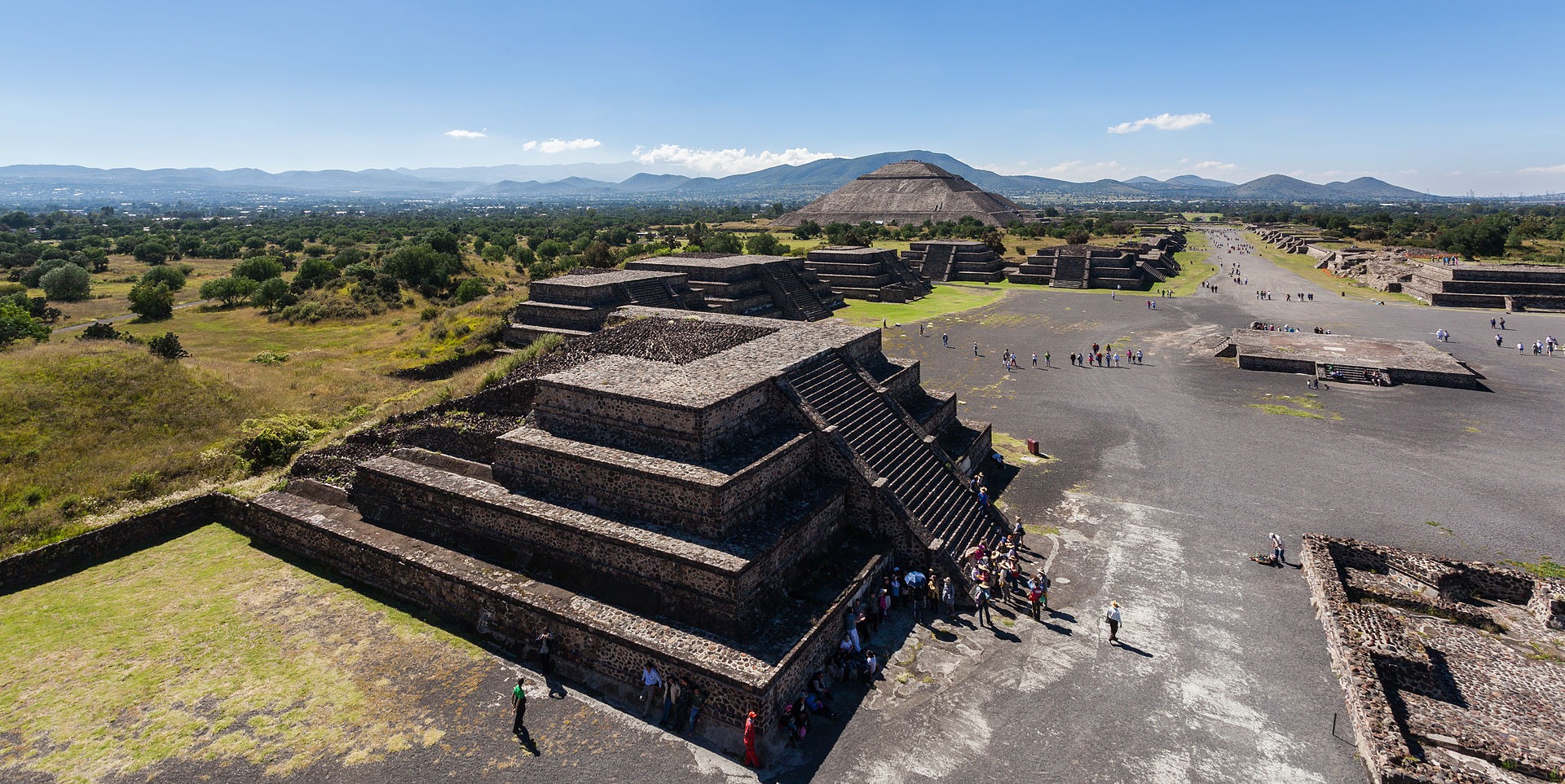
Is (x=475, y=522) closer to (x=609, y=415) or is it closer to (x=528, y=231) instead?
(x=609, y=415)

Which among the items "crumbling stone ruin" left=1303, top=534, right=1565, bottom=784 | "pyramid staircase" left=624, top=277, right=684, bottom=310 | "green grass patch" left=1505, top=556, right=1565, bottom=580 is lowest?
"crumbling stone ruin" left=1303, top=534, right=1565, bottom=784

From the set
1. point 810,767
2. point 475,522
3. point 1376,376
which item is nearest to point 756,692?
point 810,767

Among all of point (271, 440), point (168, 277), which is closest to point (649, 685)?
point (271, 440)

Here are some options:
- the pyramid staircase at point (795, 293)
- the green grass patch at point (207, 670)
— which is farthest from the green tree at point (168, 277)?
the green grass patch at point (207, 670)

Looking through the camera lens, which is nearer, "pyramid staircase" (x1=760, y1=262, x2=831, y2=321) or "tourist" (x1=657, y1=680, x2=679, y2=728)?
"tourist" (x1=657, y1=680, x2=679, y2=728)

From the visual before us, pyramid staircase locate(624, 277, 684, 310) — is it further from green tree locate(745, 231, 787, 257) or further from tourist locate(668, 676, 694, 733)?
green tree locate(745, 231, 787, 257)

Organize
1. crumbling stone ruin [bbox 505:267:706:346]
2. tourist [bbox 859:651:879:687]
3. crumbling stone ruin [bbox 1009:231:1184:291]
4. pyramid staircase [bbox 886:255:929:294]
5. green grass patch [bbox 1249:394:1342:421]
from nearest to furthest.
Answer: tourist [bbox 859:651:879:687]
green grass patch [bbox 1249:394:1342:421]
crumbling stone ruin [bbox 505:267:706:346]
pyramid staircase [bbox 886:255:929:294]
crumbling stone ruin [bbox 1009:231:1184:291]

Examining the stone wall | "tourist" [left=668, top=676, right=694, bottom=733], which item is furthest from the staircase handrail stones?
"tourist" [left=668, top=676, right=694, bottom=733]

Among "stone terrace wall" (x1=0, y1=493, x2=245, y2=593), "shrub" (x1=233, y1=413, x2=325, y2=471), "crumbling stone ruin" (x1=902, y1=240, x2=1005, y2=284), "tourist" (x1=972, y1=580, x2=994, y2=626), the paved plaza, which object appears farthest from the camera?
"crumbling stone ruin" (x1=902, y1=240, x2=1005, y2=284)

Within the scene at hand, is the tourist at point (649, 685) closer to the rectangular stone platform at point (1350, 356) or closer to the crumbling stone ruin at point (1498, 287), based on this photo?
the rectangular stone platform at point (1350, 356)
